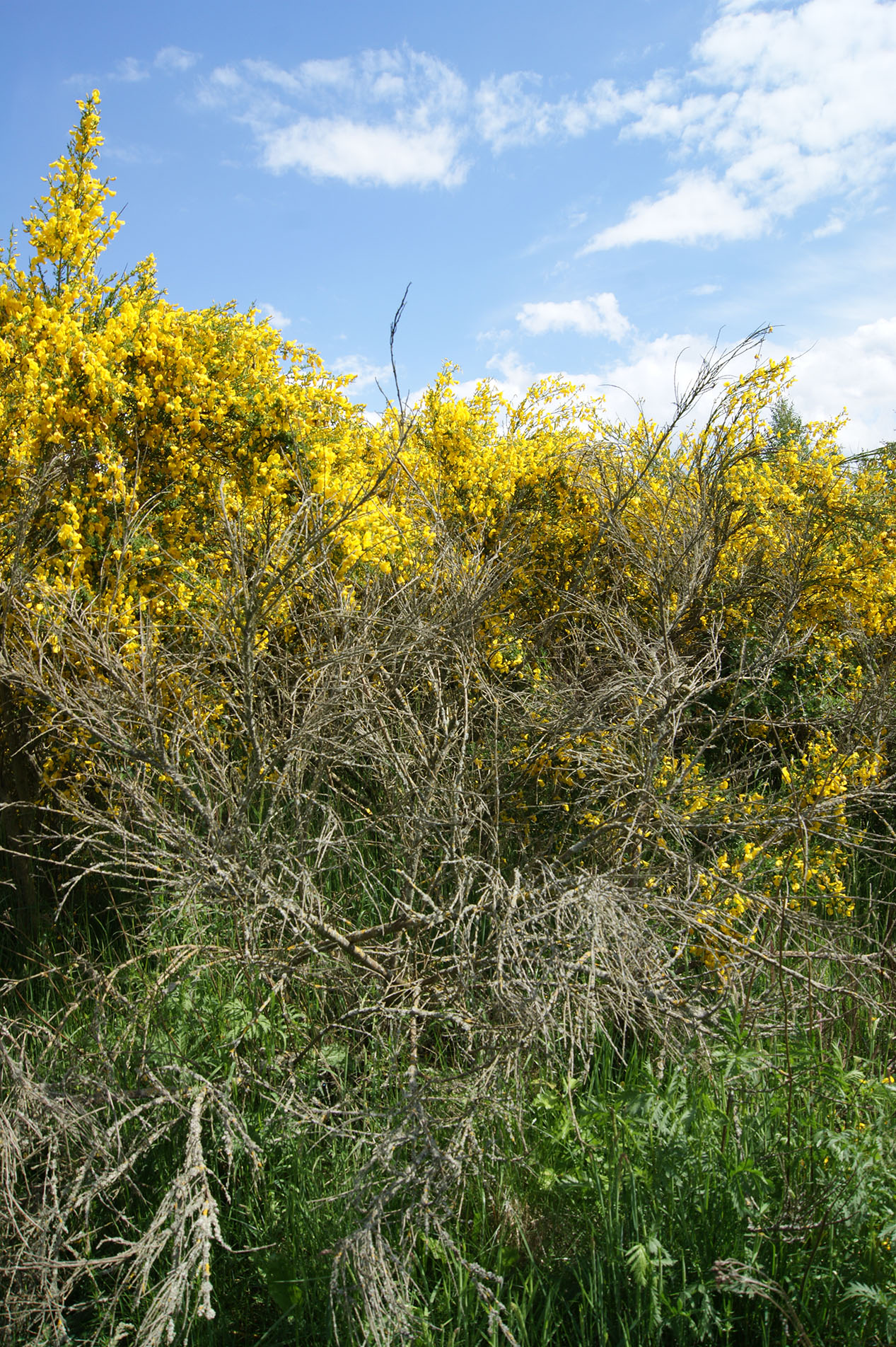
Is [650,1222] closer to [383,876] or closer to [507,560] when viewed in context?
[383,876]

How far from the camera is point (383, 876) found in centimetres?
355

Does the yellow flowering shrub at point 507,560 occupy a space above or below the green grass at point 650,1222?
above

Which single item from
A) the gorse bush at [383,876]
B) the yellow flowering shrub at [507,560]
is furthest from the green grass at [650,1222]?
the yellow flowering shrub at [507,560]

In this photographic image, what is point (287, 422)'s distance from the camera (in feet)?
13.2

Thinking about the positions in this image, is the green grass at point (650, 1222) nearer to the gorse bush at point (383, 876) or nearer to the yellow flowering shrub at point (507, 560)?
the gorse bush at point (383, 876)

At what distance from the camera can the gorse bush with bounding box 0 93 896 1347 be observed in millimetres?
2016

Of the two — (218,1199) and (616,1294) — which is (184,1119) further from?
(616,1294)

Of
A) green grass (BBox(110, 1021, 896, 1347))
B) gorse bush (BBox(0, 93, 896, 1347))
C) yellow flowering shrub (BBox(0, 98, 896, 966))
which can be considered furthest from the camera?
yellow flowering shrub (BBox(0, 98, 896, 966))

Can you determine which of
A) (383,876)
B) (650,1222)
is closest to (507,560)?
(383,876)

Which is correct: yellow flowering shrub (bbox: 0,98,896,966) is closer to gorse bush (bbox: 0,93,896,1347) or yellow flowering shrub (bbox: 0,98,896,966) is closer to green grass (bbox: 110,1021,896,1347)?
gorse bush (bbox: 0,93,896,1347)

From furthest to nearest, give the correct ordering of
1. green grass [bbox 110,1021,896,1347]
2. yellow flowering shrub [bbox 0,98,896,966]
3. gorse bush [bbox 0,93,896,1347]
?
yellow flowering shrub [bbox 0,98,896,966], gorse bush [bbox 0,93,896,1347], green grass [bbox 110,1021,896,1347]

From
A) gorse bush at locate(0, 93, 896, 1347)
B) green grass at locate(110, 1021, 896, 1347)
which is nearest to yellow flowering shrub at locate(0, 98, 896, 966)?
gorse bush at locate(0, 93, 896, 1347)

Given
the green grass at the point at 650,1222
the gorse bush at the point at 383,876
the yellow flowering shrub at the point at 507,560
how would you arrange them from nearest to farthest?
the green grass at the point at 650,1222 → the gorse bush at the point at 383,876 → the yellow flowering shrub at the point at 507,560

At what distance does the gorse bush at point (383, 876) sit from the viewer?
2016 mm
